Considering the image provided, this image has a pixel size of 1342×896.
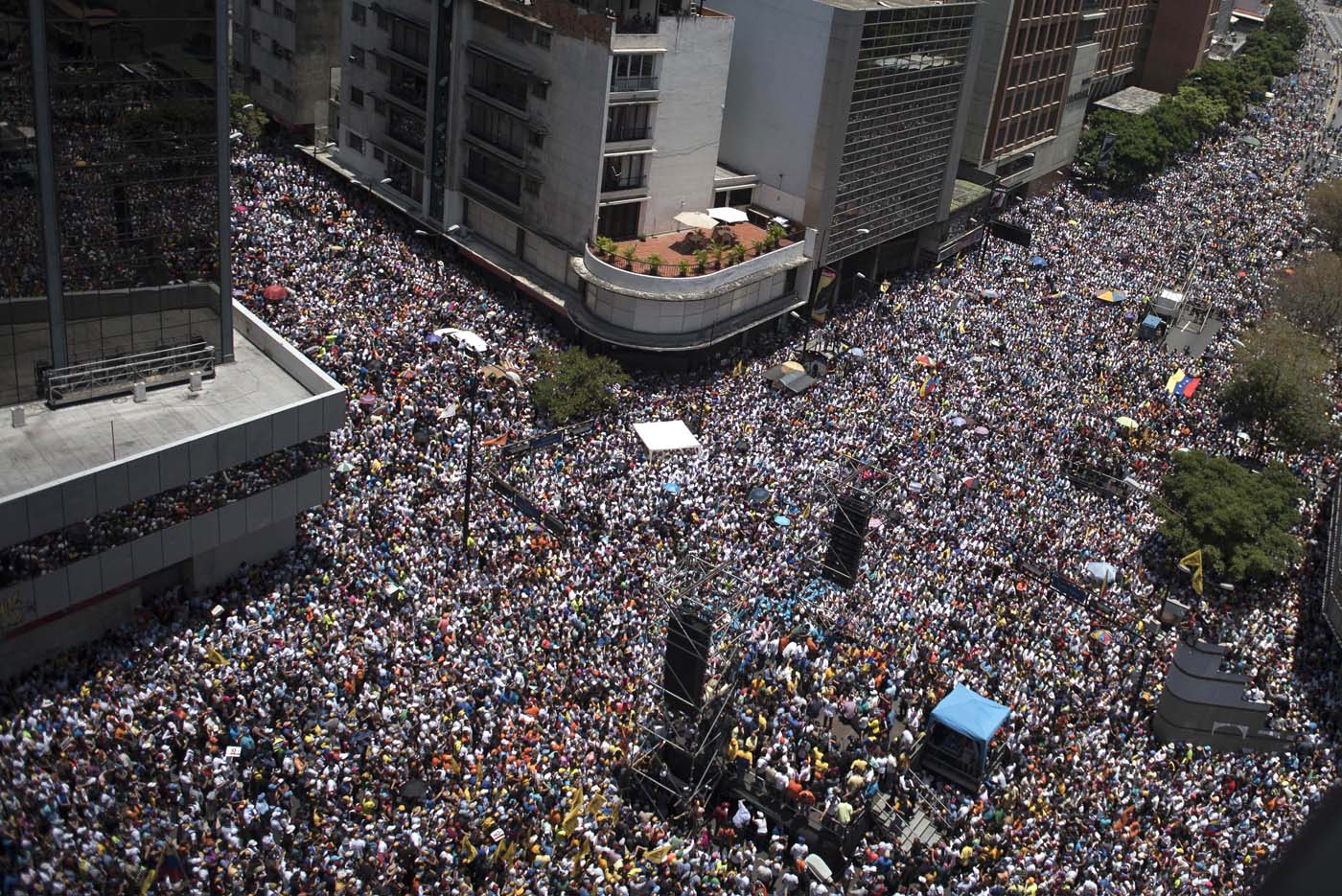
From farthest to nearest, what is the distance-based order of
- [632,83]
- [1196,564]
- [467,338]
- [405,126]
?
[405,126] → [632,83] → [467,338] → [1196,564]

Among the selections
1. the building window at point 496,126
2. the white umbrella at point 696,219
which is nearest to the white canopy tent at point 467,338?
the building window at point 496,126

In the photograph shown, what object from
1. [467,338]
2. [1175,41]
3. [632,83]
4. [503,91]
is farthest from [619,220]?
[1175,41]

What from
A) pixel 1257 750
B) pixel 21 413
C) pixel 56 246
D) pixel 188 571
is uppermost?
pixel 56 246

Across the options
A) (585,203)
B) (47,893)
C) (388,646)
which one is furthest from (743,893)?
(585,203)

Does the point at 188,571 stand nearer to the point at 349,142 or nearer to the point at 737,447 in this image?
the point at 737,447

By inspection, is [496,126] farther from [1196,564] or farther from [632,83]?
[1196,564]

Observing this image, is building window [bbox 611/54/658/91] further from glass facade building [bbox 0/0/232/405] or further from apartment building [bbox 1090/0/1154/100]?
apartment building [bbox 1090/0/1154/100]
